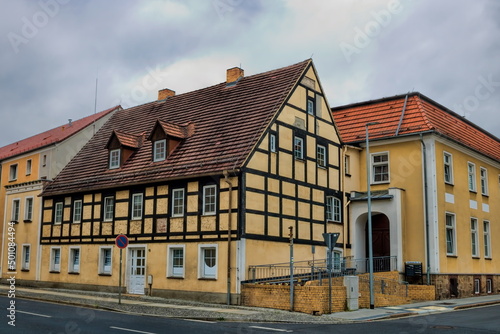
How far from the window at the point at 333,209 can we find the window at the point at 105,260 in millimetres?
10886

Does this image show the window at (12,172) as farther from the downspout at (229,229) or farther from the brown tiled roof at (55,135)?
the downspout at (229,229)

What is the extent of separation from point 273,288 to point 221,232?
3.56 metres

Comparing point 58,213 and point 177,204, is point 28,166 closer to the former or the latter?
point 58,213

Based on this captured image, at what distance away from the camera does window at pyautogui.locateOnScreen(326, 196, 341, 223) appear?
1155 inches

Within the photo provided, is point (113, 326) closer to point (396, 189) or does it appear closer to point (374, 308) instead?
point (374, 308)

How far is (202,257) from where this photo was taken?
81.4ft

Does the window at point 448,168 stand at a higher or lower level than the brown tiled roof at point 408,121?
lower

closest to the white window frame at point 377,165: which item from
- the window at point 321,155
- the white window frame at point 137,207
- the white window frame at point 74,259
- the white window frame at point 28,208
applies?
the window at point 321,155

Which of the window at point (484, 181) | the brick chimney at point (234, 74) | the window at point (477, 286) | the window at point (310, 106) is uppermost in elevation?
the brick chimney at point (234, 74)

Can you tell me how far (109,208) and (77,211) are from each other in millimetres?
2640

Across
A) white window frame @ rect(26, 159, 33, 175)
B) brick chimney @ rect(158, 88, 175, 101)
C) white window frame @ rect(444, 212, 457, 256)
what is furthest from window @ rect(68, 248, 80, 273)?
white window frame @ rect(444, 212, 457, 256)

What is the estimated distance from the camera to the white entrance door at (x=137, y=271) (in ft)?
89.2

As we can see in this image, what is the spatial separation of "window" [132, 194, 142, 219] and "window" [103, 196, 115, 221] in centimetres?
156

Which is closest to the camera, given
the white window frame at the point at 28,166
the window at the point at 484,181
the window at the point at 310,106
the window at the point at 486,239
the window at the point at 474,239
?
the window at the point at 310,106
